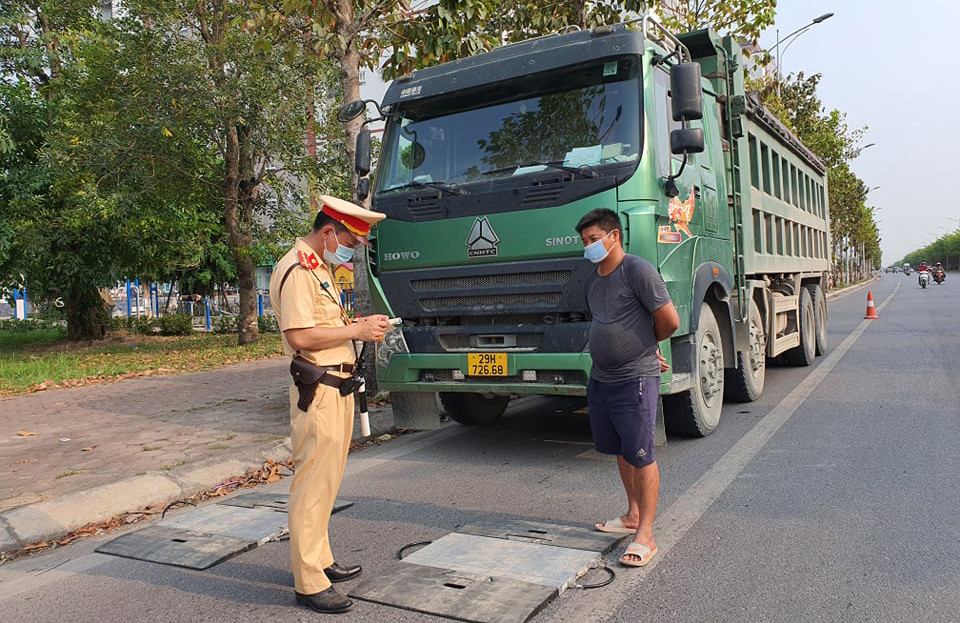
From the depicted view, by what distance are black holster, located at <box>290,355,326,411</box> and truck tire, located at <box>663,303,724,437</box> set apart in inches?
143

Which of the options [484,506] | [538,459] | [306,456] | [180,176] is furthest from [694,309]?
[180,176]

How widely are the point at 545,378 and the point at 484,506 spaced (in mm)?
1122

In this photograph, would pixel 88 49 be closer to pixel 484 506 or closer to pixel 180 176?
pixel 180 176

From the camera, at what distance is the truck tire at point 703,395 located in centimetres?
625

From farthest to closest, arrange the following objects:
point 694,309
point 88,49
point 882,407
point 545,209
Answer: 1. point 88,49
2. point 882,407
3. point 694,309
4. point 545,209

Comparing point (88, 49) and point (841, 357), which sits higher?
point (88, 49)

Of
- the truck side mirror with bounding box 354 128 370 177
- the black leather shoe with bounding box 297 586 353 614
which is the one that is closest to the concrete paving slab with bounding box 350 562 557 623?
the black leather shoe with bounding box 297 586 353 614

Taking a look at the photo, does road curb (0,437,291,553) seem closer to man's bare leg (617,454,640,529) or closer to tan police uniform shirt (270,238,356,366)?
tan police uniform shirt (270,238,356,366)

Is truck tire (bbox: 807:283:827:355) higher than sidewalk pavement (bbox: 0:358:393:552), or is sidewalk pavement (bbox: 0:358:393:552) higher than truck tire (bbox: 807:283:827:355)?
truck tire (bbox: 807:283:827:355)

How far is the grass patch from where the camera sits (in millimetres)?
12555

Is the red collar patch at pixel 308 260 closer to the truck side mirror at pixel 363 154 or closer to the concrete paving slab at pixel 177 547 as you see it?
the concrete paving slab at pixel 177 547

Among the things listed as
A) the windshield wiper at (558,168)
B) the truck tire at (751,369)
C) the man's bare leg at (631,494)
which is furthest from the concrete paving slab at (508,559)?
the truck tire at (751,369)

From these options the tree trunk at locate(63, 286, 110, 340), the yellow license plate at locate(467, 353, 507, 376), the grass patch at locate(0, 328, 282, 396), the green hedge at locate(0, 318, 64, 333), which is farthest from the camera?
the green hedge at locate(0, 318, 64, 333)

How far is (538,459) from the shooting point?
605cm
